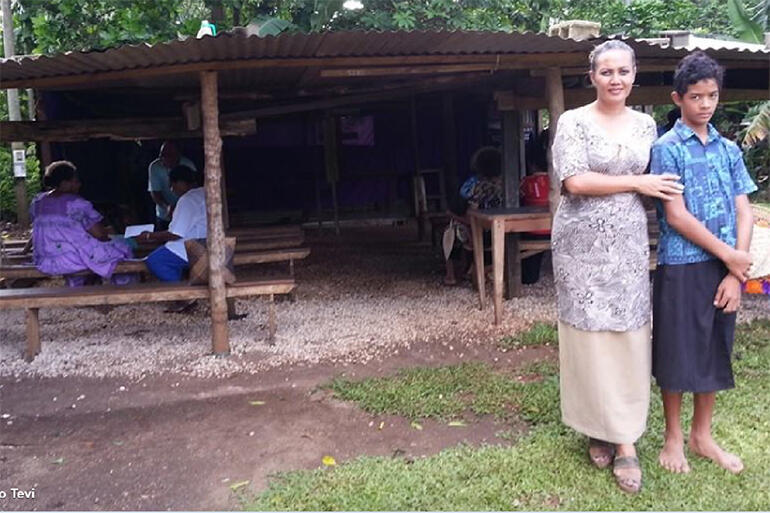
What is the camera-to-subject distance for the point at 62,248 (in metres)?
5.86

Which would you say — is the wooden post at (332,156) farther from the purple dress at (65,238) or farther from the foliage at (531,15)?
the purple dress at (65,238)

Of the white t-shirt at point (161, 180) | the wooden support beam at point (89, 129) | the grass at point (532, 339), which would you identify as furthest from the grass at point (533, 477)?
the white t-shirt at point (161, 180)

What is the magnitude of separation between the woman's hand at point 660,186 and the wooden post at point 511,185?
12.6ft

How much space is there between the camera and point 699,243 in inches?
114

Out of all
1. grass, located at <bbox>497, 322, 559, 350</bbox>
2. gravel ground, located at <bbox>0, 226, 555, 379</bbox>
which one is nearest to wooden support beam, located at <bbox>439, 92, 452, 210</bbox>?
gravel ground, located at <bbox>0, 226, 555, 379</bbox>

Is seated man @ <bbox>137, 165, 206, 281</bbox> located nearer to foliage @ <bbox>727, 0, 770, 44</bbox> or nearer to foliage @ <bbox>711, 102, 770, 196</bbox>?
foliage @ <bbox>727, 0, 770, 44</bbox>

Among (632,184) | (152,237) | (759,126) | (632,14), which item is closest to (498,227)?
(632,184)

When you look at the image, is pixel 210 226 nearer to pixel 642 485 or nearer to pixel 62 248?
pixel 62 248

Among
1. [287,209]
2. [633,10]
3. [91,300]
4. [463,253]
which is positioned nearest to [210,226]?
[91,300]

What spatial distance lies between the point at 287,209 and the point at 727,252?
1034 centimetres

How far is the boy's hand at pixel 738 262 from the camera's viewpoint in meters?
2.87

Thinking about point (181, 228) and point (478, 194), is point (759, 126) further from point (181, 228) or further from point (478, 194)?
point (181, 228)

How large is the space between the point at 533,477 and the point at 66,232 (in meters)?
4.44

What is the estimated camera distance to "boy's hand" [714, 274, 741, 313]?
2.90m
